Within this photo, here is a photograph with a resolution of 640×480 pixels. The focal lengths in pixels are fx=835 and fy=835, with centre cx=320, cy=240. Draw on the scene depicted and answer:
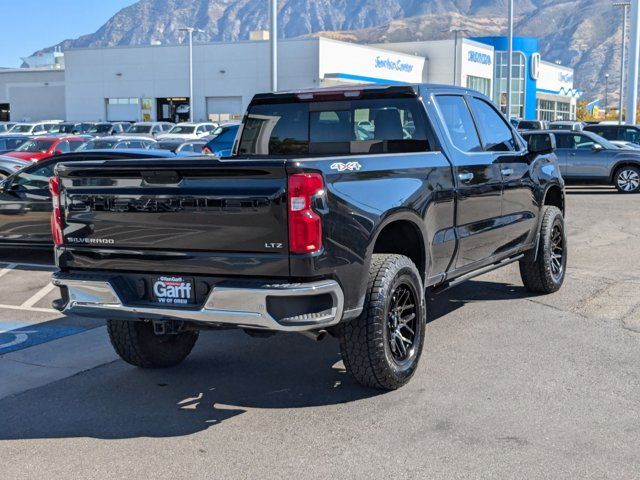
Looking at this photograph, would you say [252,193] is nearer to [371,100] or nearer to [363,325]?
[363,325]

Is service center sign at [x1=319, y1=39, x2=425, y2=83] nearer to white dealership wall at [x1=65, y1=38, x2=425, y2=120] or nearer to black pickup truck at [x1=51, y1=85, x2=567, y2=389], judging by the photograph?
white dealership wall at [x1=65, y1=38, x2=425, y2=120]

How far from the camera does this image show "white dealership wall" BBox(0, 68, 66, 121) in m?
71.2

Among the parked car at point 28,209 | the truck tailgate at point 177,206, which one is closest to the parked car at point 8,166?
the parked car at point 28,209

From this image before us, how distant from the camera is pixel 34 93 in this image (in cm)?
7250

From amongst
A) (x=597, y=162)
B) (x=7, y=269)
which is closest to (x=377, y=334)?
(x=7, y=269)

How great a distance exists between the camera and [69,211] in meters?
5.57

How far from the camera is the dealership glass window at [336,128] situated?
667 cm

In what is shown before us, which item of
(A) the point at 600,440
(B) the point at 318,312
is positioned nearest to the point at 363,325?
(B) the point at 318,312

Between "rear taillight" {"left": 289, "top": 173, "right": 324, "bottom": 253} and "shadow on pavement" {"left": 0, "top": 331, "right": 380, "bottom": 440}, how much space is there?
49.4 inches

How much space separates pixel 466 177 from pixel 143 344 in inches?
112

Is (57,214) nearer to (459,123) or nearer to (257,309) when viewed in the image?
(257,309)

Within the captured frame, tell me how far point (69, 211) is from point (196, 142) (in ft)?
51.3

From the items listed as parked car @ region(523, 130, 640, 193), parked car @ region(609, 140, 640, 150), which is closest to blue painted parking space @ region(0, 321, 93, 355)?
parked car @ region(523, 130, 640, 193)

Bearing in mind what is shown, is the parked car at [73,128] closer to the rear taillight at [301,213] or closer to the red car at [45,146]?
the red car at [45,146]
